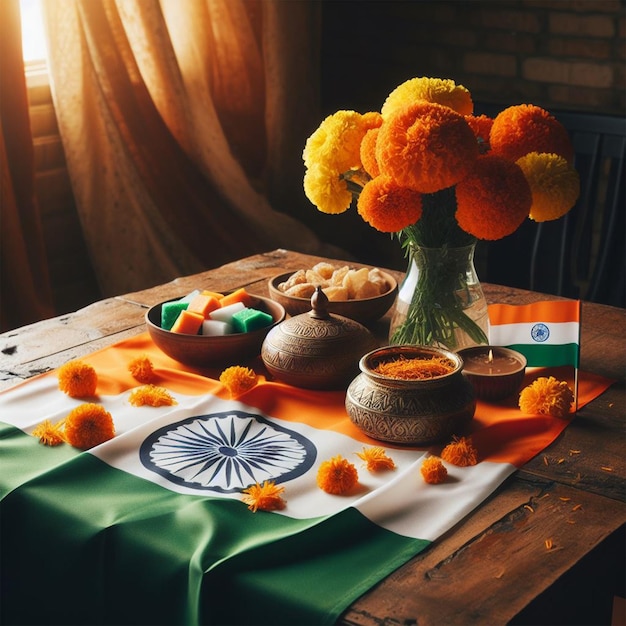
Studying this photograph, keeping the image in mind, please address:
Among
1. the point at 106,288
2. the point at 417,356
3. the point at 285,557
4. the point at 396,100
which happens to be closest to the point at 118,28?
the point at 106,288

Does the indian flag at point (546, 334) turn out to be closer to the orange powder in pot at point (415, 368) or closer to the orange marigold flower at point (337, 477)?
the orange powder in pot at point (415, 368)

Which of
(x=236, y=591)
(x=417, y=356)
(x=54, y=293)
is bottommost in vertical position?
(x=54, y=293)

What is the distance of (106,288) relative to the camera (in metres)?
2.85

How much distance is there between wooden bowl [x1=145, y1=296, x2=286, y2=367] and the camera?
132cm

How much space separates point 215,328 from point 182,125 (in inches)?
66.0

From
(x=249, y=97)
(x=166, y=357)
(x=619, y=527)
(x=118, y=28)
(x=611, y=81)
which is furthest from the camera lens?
(x=249, y=97)

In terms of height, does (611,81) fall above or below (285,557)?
above

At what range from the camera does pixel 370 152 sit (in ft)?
3.91

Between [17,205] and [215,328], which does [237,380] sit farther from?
[17,205]

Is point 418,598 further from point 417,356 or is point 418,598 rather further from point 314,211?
point 314,211

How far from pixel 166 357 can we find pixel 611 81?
2058 millimetres

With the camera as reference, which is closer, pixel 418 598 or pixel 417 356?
pixel 418 598

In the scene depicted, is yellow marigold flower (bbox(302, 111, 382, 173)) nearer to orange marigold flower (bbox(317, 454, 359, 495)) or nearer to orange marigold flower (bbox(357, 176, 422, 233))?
orange marigold flower (bbox(357, 176, 422, 233))

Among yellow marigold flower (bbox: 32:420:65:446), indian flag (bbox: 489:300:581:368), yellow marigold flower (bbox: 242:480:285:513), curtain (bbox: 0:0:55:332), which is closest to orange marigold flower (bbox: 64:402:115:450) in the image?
yellow marigold flower (bbox: 32:420:65:446)
